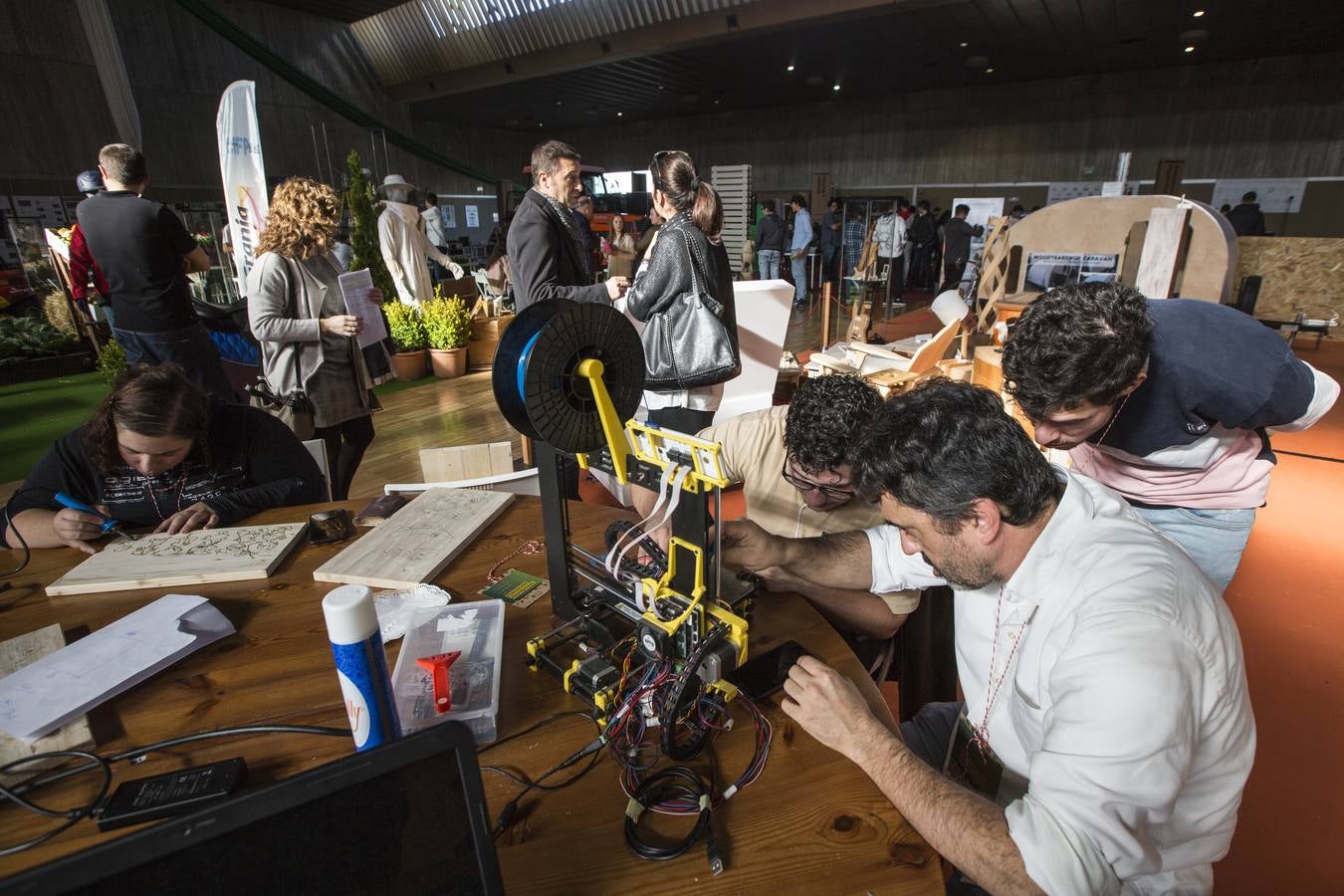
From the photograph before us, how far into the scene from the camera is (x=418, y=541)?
158 cm

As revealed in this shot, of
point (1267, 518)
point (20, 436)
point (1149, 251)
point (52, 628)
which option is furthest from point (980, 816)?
point (20, 436)

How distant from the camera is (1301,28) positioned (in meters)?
9.25

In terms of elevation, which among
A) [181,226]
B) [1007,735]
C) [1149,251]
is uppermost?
[181,226]

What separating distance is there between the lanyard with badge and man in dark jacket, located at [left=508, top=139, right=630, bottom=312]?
71.0 inches

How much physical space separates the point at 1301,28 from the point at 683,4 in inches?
349

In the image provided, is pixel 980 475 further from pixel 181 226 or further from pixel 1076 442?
pixel 181 226

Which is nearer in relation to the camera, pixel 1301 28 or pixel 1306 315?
pixel 1306 315

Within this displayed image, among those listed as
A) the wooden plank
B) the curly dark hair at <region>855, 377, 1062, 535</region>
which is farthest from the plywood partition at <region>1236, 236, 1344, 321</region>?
the curly dark hair at <region>855, 377, 1062, 535</region>

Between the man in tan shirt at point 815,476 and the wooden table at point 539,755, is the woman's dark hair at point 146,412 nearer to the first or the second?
the wooden table at point 539,755

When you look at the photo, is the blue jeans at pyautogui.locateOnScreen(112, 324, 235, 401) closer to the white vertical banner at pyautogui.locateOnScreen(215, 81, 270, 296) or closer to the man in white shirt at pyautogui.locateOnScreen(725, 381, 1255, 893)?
the white vertical banner at pyautogui.locateOnScreen(215, 81, 270, 296)

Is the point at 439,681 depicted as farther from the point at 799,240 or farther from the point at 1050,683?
the point at 799,240

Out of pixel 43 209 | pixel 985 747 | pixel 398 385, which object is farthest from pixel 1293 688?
pixel 43 209

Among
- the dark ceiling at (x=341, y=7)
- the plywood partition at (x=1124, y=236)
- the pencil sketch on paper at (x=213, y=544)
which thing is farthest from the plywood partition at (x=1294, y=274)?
the dark ceiling at (x=341, y=7)

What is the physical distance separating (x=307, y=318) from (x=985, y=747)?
110 inches
